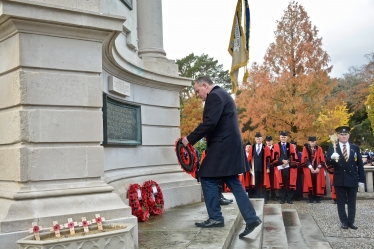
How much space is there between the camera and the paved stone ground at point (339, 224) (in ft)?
24.2

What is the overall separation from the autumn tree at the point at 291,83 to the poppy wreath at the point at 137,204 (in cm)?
1885

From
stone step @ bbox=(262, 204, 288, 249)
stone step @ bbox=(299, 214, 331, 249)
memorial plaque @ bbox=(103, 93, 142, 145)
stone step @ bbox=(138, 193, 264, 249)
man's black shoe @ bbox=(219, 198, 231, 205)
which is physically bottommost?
stone step @ bbox=(299, 214, 331, 249)

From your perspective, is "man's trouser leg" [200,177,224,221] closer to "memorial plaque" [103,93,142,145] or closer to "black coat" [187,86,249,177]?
"black coat" [187,86,249,177]

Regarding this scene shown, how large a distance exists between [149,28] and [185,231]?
14.8ft

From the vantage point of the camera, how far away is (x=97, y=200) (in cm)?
481

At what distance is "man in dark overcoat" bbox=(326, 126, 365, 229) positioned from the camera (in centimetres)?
831

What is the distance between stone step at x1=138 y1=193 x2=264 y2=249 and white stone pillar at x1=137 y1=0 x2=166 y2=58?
10.3 ft

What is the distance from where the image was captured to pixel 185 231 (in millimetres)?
5438

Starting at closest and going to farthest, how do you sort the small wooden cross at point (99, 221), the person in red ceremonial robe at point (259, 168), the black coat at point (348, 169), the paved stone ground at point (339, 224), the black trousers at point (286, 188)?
the small wooden cross at point (99, 221)
the paved stone ground at point (339, 224)
the black coat at point (348, 169)
the black trousers at point (286, 188)
the person in red ceremonial robe at point (259, 168)

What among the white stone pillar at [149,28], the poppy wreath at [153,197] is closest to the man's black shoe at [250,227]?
the poppy wreath at [153,197]

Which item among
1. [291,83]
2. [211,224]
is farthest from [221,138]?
[291,83]

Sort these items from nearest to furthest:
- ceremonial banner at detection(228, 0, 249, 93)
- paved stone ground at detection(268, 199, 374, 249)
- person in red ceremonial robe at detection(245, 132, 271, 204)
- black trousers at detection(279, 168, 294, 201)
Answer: paved stone ground at detection(268, 199, 374, 249) < ceremonial banner at detection(228, 0, 249, 93) < black trousers at detection(279, 168, 294, 201) < person in red ceremonial robe at detection(245, 132, 271, 204)

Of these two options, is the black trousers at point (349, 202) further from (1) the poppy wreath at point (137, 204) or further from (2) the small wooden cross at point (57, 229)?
(2) the small wooden cross at point (57, 229)

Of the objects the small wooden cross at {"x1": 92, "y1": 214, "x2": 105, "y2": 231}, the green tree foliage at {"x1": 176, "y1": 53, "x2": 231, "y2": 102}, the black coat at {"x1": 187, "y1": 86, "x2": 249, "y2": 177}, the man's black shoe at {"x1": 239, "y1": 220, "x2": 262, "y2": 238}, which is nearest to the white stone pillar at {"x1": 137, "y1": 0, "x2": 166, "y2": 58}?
the black coat at {"x1": 187, "y1": 86, "x2": 249, "y2": 177}
